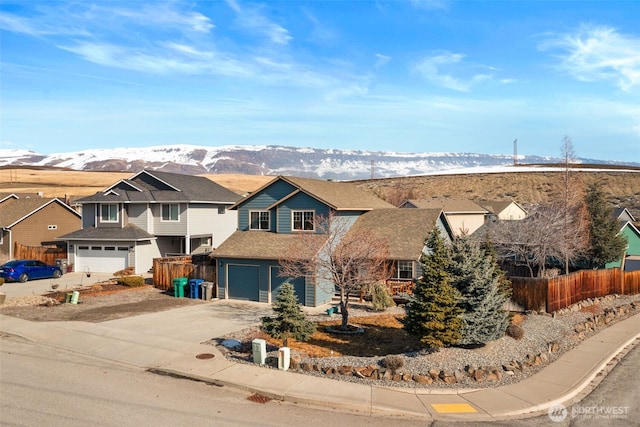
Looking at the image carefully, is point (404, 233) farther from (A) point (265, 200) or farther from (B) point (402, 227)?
(A) point (265, 200)

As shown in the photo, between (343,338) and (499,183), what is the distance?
3428 inches

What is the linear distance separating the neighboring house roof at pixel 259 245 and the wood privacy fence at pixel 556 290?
1038 cm

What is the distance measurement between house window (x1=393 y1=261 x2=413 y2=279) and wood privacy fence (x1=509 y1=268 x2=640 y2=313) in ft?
17.6

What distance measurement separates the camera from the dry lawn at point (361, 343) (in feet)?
57.7

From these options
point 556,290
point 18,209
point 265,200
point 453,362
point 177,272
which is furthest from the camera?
point 18,209

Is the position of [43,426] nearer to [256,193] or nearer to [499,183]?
[256,193]

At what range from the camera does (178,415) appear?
11594 millimetres

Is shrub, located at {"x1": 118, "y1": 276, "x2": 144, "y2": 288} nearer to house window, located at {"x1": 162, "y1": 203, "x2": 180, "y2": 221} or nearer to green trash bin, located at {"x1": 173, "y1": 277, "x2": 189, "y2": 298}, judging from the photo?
green trash bin, located at {"x1": 173, "y1": 277, "x2": 189, "y2": 298}

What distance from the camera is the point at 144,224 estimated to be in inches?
1591

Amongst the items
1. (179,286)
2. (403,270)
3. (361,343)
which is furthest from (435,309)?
(179,286)

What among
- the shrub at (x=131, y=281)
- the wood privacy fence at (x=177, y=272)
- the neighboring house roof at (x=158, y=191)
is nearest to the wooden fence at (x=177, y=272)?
the wood privacy fence at (x=177, y=272)

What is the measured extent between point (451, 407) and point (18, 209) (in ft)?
156

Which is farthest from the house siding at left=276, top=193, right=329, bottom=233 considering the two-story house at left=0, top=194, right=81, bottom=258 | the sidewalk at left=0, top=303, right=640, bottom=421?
the two-story house at left=0, top=194, right=81, bottom=258

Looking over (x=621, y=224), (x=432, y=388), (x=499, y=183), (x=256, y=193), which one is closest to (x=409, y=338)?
(x=432, y=388)
